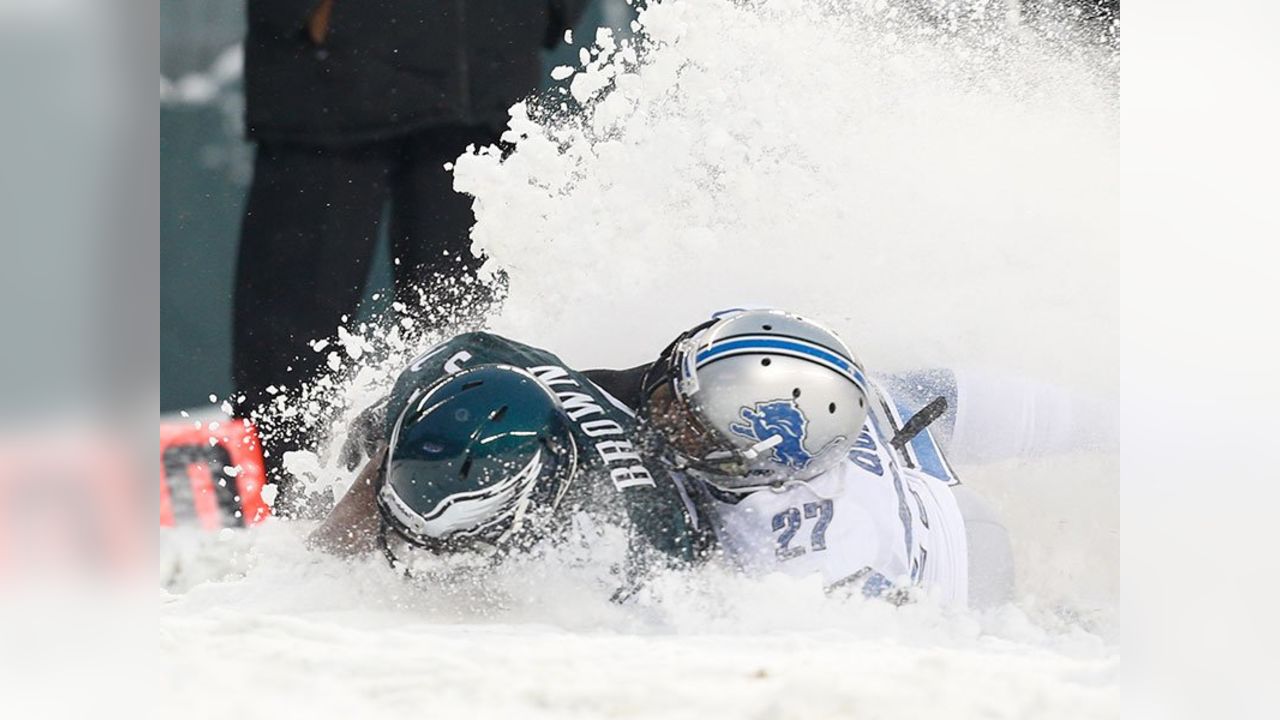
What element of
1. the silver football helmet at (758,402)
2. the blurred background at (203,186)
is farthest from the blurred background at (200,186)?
the silver football helmet at (758,402)

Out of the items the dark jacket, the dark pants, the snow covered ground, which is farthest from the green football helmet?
the dark jacket

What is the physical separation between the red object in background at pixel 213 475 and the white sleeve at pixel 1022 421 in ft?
5.50

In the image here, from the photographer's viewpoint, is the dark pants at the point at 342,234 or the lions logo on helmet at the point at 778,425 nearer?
the lions logo on helmet at the point at 778,425

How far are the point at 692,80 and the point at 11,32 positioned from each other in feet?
5.07

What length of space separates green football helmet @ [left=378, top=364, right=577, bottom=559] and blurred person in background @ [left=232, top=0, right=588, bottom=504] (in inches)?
25.3

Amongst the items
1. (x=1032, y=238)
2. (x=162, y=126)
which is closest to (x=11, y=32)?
(x=162, y=126)

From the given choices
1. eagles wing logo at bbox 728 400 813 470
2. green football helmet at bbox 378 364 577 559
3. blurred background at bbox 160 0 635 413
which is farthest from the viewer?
blurred background at bbox 160 0 635 413

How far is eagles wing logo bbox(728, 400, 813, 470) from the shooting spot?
233 cm

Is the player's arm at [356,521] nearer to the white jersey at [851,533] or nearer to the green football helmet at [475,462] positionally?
the green football helmet at [475,462]

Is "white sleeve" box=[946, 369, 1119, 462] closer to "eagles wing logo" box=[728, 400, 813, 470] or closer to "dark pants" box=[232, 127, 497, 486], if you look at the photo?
"eagles wing logo" box=[728, 400, 813, 470]

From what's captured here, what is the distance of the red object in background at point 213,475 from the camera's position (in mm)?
2859

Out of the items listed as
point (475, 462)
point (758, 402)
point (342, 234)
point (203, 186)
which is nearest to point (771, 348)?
point (758, 402)

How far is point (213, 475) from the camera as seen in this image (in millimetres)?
2881

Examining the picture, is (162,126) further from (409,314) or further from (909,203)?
(909,203)
